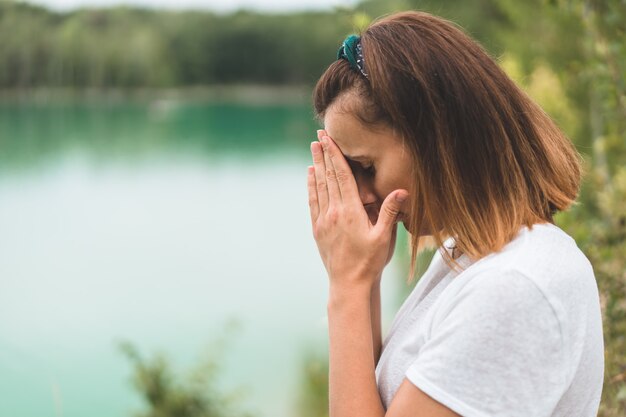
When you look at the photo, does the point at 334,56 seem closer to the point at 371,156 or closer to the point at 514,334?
the point at 371,156

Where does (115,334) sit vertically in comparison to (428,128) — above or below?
below

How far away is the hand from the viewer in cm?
148

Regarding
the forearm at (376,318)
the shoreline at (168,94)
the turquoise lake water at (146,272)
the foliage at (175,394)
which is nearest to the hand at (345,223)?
the forearm at (376,318)

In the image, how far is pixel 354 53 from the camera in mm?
1488

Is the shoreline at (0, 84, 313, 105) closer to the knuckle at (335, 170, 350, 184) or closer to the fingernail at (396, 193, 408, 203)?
the knuckle at (335, 170, 350, 184)

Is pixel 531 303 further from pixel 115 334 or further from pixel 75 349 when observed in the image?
pixel 115 334

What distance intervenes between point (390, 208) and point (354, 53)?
331 millimetres

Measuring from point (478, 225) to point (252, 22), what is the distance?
7150 cm

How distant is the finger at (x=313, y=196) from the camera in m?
1.63

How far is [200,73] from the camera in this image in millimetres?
67375

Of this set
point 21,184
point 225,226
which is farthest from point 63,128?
point 225,226

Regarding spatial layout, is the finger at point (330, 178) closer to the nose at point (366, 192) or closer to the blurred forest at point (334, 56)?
the nose at point (366, 192)

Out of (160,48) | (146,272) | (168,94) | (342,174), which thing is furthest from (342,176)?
(168,94)

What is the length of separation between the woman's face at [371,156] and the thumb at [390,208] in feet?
0.06
